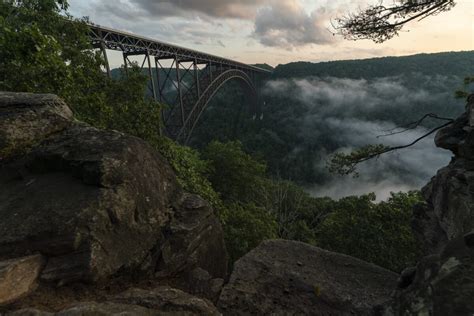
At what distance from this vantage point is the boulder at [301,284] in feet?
17.6

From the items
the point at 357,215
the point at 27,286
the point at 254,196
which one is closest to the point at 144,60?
the point at 254,196

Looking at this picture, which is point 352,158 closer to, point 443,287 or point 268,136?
point 443,287

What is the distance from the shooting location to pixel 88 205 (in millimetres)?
4668

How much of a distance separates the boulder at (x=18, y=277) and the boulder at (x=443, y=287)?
492 cm

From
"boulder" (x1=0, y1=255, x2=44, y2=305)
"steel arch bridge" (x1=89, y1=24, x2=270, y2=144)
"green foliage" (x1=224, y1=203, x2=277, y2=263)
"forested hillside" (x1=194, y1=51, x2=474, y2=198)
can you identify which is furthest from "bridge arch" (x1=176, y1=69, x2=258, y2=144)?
"boulder" (x1=0, y1=255, x2=44, y2=305)

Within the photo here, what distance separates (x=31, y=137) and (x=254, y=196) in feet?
89.9

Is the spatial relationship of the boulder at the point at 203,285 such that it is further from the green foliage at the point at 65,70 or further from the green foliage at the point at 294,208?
the green foliage at the point at 294,208

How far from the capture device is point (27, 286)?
3850 millimetres

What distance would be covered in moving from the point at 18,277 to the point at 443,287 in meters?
5.23

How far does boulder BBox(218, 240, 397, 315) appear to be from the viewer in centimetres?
537

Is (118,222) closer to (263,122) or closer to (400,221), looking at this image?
(400,221)

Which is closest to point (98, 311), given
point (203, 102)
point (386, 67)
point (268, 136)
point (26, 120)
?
point (26, 120)

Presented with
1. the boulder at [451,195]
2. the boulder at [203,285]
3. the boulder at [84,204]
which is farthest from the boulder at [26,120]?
the boulder at [451,195]

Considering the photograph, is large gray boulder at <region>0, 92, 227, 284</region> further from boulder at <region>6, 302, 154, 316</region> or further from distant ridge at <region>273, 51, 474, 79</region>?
distant ridge at <region>273, 51, 474, 79</region>
